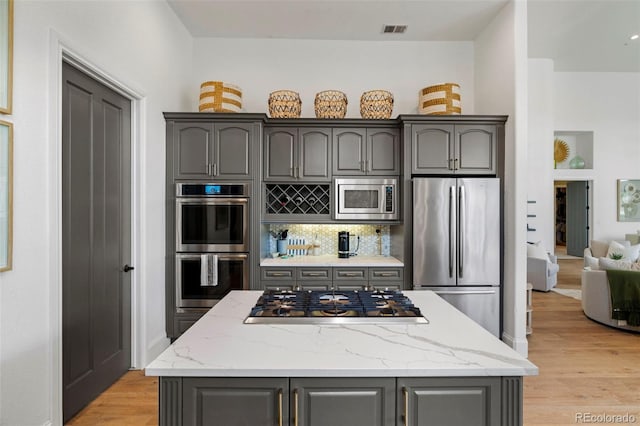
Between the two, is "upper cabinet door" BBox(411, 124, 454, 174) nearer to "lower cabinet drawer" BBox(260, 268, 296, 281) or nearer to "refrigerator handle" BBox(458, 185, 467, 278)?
"refrigerator handle" BBox(458, 185, 467, 278)

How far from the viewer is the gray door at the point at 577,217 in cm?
1040

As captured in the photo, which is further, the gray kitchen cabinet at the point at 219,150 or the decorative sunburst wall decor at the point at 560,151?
the decorative sunburst wall decor at the point at 560,151

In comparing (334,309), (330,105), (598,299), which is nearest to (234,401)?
(334,309)

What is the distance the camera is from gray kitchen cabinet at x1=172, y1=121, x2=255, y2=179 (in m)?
3.73

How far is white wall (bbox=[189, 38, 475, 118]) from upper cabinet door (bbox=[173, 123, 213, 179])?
777mm

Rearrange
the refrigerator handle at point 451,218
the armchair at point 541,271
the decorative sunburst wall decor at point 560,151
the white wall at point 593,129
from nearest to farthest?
the refrigerator handle at point 451,218 → the armchair at point 541,271 → the white wall at point 593,129 → the decorative sunburst wall decor at point 560,151

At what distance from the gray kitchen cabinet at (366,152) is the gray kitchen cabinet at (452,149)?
219mm

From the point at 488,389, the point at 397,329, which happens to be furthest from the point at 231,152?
the point at 488,389

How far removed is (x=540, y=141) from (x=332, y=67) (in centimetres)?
419

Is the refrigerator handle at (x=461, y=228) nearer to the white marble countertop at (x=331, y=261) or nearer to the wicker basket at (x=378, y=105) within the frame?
the white marble countertop at (x=331, y=261)

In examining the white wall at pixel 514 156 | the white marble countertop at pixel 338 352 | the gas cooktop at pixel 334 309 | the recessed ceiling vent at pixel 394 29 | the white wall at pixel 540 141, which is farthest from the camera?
the white wall at pixel 540 141

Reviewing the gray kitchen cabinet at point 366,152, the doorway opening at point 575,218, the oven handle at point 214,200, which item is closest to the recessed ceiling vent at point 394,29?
the gray kitchen cabinet at point 366,152

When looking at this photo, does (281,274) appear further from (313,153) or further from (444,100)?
(444,100)

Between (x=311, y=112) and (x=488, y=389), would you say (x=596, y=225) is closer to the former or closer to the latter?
(x=311, y=112)
